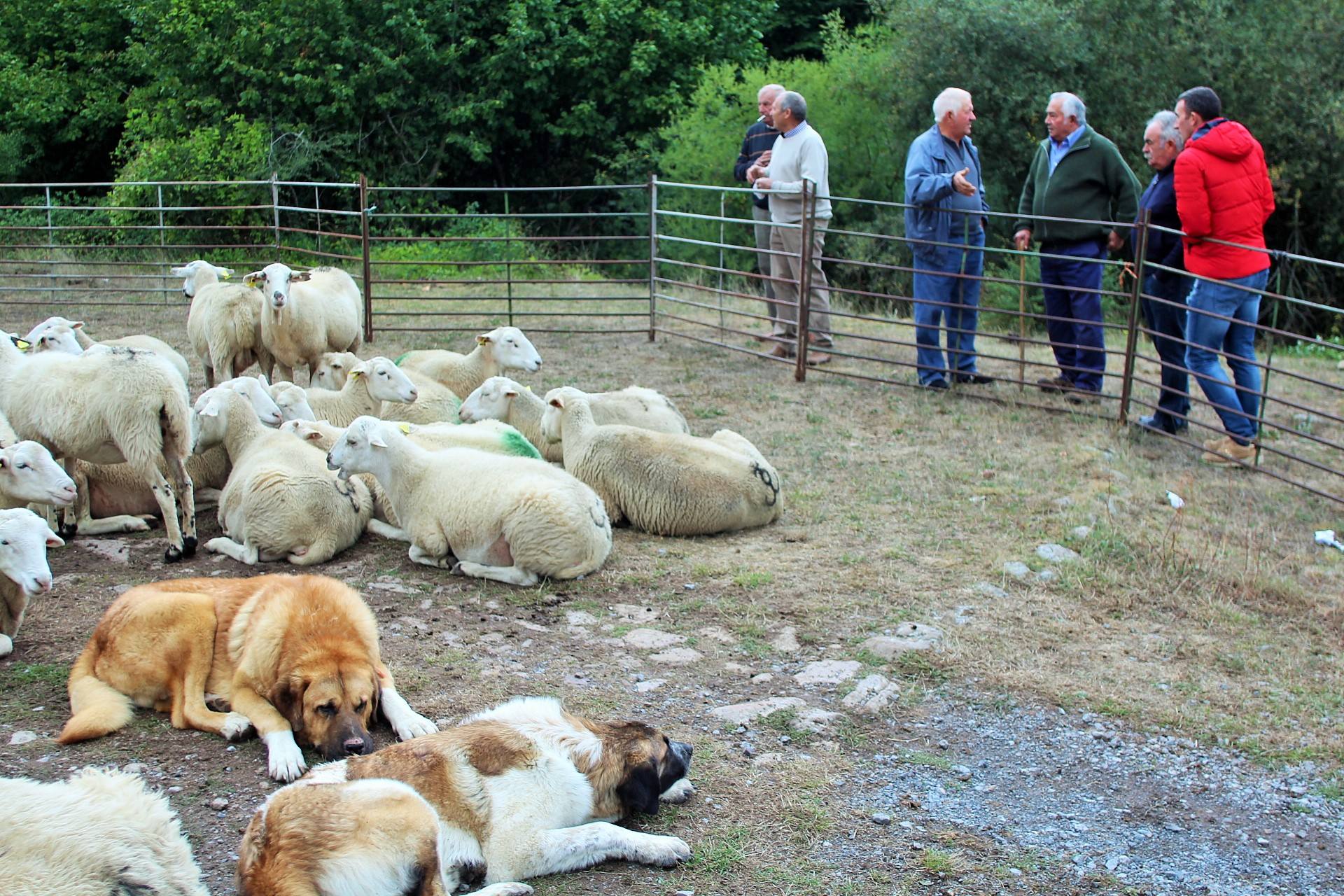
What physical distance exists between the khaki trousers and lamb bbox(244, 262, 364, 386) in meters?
3.46

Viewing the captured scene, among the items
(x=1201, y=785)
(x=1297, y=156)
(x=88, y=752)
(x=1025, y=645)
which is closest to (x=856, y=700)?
(x=1025, y=645)

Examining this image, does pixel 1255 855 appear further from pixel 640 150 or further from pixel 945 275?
pixel 640 150

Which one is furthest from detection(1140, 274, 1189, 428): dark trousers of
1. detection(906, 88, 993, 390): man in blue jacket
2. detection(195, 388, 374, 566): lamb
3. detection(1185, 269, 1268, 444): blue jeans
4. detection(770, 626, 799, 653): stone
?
detection(195, 388, 374, 566): lamb

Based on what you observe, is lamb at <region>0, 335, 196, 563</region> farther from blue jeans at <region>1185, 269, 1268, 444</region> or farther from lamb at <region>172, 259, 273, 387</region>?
blue jeans at <region>1185, 269, 1268, 444</region>

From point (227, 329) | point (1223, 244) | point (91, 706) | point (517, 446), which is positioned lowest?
point (91, 706)

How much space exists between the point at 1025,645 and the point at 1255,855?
4.87ft

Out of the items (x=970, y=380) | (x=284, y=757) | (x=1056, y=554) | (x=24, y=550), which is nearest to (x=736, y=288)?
(x=970, y=380)

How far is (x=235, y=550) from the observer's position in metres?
6.14

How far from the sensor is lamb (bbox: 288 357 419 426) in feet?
24.9

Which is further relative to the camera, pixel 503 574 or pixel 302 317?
pixel 302 317

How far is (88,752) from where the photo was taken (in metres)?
4.21

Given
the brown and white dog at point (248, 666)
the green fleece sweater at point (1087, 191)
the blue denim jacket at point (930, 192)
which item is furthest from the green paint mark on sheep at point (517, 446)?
the green fleece sweater at point (1087, 191)

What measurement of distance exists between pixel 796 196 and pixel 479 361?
304cm

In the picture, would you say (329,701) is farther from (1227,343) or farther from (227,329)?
(1227,343)
